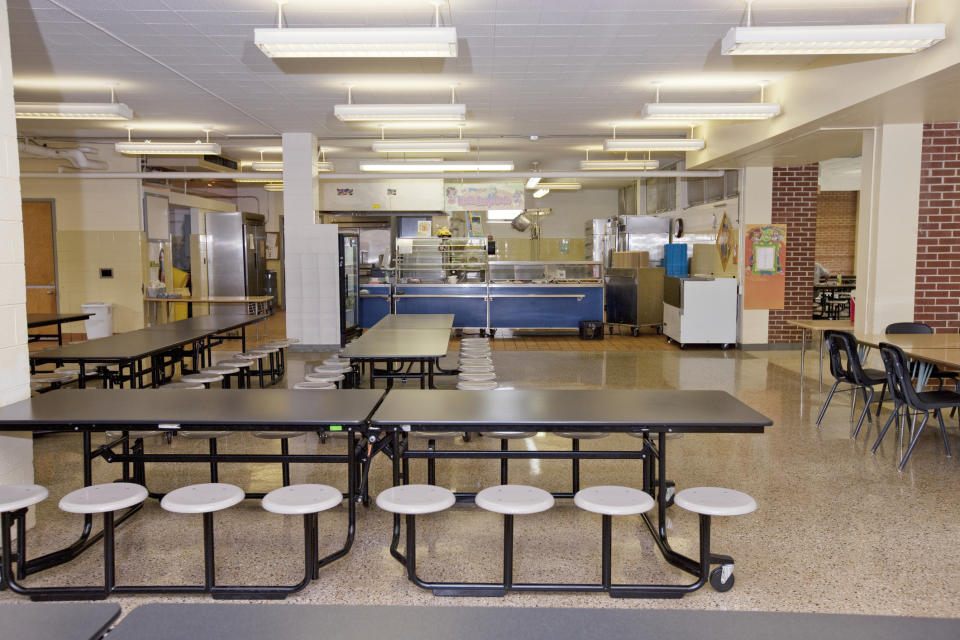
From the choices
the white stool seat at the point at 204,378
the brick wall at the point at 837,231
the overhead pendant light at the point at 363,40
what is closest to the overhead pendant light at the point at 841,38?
the overhead pendant light at the point at 363,40

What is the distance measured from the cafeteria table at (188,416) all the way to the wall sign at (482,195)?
850 centimetres

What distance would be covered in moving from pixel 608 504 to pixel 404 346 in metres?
3.26

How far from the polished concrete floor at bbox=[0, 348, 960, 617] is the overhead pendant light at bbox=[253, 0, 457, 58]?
107 inches

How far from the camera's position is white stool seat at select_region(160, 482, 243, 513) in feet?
8.71

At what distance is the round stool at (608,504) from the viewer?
263 cm

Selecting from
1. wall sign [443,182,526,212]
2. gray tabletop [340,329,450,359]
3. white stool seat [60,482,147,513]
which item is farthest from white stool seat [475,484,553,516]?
wall sign [443,182,526,212]

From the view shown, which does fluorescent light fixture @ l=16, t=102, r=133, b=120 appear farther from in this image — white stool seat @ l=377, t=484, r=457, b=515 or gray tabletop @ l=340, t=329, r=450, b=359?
white stool seat @ l=377, t=484, r=457, b=515

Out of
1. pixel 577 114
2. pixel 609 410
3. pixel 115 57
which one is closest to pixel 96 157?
pixel 115 57

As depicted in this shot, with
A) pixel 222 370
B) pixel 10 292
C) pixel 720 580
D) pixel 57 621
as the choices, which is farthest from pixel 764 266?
pixel 57 621

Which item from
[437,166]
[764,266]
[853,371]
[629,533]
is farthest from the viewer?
[764,266]

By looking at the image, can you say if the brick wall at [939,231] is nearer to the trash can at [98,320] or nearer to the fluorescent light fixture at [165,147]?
the fluorescent light fixture at [165,147]

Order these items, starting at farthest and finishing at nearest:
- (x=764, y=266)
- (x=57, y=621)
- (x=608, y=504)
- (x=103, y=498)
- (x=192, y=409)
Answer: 1. (x=764, y=266)
2. (x=192, y=409)
3. (x=103, y=498)
4. (x=608, y=504)
5. (x=57, y=621)

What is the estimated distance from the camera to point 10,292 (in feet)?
11.7

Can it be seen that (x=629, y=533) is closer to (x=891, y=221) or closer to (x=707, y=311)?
(x=891, y=221)
